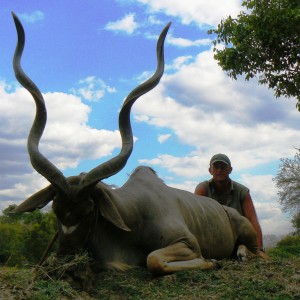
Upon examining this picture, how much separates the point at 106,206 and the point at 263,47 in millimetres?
10320

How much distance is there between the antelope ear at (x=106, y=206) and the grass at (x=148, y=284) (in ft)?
1.28

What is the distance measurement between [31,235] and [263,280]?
35.5 ft

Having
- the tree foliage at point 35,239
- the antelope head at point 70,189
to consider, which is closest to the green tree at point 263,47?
the tree foliage at point 35,239

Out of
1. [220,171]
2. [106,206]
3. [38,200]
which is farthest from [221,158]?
[38,200]

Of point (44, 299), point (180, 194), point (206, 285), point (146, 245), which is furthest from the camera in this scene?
point (180, 194)

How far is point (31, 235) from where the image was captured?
13.8 meters

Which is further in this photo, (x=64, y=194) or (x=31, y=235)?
(x=31, y=235)

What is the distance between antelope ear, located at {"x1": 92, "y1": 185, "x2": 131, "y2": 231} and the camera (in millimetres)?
4066

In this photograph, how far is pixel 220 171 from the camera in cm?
634

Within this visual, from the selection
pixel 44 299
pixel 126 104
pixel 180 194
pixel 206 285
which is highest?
pixel 126 104

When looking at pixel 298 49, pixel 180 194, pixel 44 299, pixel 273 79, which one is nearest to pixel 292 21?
Result: pixel 298 49

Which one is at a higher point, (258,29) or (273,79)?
(258,29)

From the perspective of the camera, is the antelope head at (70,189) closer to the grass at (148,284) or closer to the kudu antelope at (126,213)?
the kudu antelope at (126,213)

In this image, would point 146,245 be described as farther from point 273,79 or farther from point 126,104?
point 273,79
